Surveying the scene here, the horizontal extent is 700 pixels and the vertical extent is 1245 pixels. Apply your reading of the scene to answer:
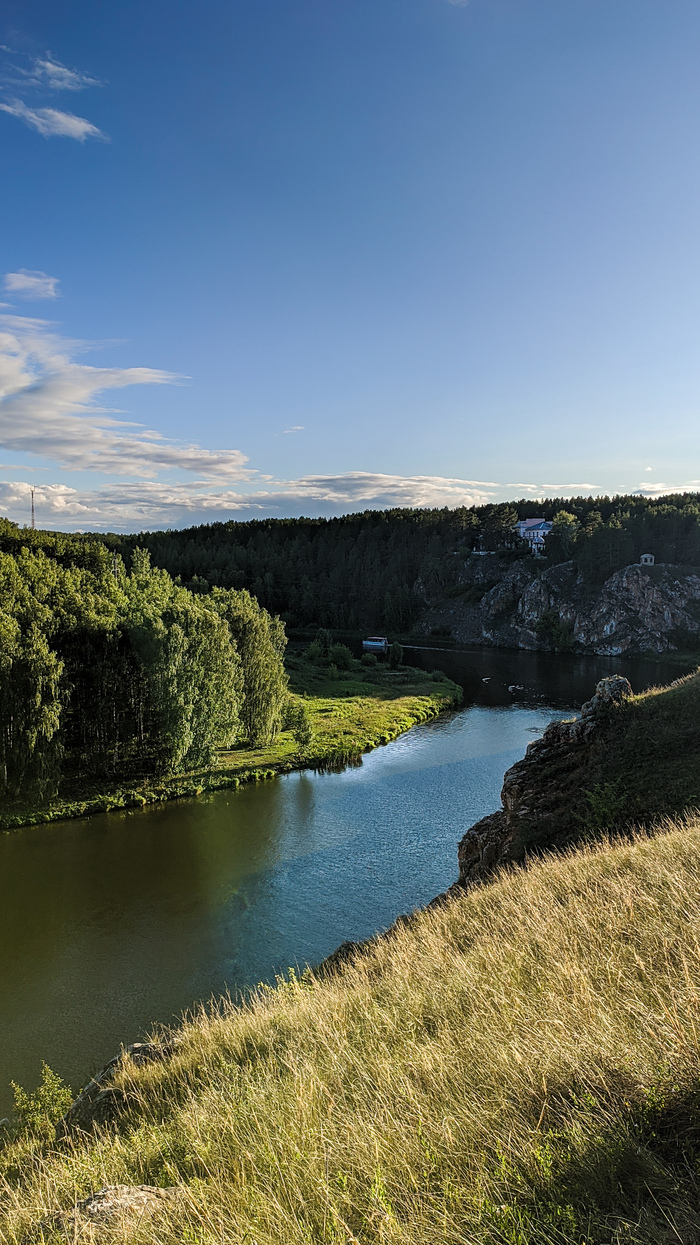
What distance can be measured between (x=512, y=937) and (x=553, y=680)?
66964 millimetres

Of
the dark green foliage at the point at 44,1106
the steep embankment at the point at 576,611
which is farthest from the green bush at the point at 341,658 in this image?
the dark green foliage at the point at 44,1106

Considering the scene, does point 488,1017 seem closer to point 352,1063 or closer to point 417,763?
point 352,1063

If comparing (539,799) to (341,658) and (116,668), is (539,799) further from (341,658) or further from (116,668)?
(341,658)

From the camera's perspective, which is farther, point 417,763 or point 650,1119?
point 417,763

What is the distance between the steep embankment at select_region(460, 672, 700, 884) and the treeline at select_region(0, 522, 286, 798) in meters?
20.1

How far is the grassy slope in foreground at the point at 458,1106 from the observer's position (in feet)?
Answer: 10.7

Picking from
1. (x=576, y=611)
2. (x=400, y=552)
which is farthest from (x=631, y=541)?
(x=400, y=552)

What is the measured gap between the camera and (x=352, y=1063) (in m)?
5.38

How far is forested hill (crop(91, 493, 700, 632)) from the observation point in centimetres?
10538

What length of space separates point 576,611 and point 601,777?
8886 centimetres

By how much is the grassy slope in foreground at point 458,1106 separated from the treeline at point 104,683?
76.8 ft

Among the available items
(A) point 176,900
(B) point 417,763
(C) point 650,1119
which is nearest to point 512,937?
(C) point 650,1119

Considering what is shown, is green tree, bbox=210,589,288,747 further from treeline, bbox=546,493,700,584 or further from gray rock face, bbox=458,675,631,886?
treeline, bbox=546,493,700,584

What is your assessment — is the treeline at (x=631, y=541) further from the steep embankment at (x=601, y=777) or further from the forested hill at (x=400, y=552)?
the steep embankment at (x=601, y=777)
